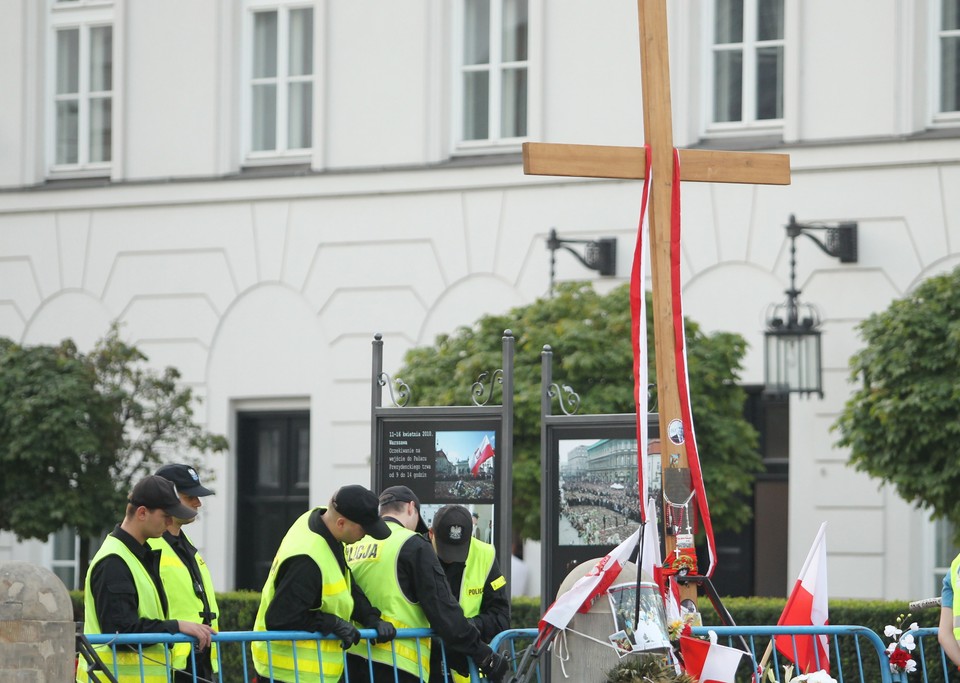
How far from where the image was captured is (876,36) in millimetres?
20141

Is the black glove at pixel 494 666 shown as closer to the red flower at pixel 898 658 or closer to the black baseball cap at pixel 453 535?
the black baseball cap at pixel 453 535

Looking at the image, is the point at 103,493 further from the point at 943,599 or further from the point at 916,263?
the point at 943,599

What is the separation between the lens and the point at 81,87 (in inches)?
942

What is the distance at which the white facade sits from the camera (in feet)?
65.7

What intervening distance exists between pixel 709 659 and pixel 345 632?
1.64 metres

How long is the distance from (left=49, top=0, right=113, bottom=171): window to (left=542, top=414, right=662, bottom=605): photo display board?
516 inches

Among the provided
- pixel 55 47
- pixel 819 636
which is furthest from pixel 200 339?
pixel 819 636

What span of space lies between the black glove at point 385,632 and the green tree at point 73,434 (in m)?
9.94

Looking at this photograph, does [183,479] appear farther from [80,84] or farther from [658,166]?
[80,84]

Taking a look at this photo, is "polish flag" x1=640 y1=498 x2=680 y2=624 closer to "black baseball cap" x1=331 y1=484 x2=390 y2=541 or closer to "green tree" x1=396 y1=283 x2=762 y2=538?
"black baseball cap" x1=331 y1=484 x2=390 y2=541

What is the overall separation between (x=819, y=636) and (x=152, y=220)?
15328mm

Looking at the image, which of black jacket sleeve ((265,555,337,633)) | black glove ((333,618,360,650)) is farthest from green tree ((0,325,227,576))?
black glove ((333,618,360,650))

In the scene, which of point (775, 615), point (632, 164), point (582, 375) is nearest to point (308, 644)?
point (632, 164)

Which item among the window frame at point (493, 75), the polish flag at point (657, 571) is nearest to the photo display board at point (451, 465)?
the polish flag at point (657, 571)
